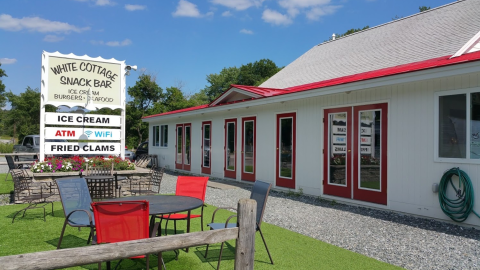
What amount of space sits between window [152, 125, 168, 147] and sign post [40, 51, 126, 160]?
7273 mm

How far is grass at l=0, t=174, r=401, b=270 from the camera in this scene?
165 inches

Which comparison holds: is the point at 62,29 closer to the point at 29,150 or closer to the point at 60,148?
the point at 29,150

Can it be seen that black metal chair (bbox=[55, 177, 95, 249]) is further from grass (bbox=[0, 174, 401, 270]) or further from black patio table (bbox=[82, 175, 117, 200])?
black patio table (bbox=[82, 175, 117, 200])

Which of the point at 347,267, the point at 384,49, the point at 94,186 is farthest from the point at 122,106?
the point at 384,49

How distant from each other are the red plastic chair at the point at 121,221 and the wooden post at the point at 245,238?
2.94ft

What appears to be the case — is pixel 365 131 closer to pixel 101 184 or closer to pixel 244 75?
pixel 101 184

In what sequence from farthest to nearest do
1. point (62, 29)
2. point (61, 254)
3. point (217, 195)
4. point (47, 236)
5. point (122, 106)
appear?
point (62, 29)
point (122, 106)
point (217, 195)
point (47, 236)
point (61, 254)

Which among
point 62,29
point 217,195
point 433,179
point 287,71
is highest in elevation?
point 62,29

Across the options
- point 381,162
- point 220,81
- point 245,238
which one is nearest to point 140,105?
point 220,81

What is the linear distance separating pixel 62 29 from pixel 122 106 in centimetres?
2996

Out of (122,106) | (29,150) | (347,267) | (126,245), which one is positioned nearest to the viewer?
(126,245)

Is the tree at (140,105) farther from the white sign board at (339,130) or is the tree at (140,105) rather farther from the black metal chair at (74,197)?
the black metal chair at (74,197)

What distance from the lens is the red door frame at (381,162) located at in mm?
7234

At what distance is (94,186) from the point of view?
7.61m
